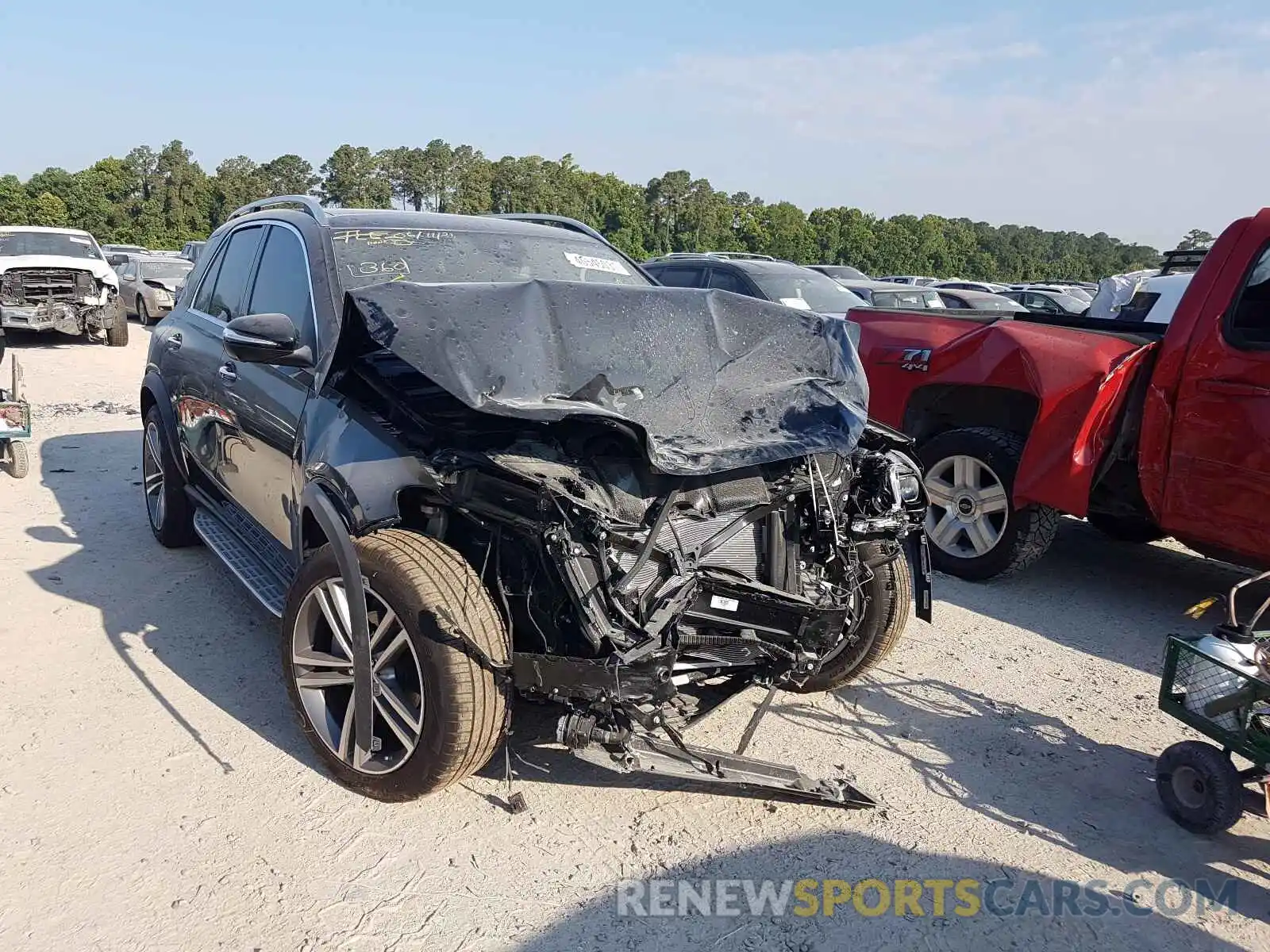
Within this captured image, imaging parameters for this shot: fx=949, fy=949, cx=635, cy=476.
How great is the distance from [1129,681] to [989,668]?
2.02ft

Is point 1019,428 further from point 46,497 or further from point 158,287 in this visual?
point 158,287

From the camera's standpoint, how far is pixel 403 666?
10.4 ft

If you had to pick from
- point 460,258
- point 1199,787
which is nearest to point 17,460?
point 460,258

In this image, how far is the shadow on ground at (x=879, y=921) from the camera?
2574 millimetres

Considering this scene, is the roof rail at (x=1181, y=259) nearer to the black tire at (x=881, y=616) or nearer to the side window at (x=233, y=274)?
the black tire at (x=881, y=616)

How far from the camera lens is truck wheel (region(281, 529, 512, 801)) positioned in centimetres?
283

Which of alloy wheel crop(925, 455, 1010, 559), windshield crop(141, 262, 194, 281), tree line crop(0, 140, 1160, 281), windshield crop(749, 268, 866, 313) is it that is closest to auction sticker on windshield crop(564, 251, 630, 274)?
alloy wheel crop(925, 455, 1010, 559)

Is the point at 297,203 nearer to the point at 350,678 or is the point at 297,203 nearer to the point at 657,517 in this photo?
the point at 350,678

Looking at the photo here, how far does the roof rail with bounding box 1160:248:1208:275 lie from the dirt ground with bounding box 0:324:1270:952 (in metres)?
3.16

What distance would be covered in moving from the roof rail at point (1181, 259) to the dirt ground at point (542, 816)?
10.4 feet

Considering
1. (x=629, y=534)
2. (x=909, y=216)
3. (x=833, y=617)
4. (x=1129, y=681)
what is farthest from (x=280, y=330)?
(x=909, y=216)

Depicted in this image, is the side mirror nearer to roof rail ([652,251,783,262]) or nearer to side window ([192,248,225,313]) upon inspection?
side window ([192,248,225,313])

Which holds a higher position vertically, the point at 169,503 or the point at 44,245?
the point at 44,245

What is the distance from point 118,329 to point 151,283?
435 cm
